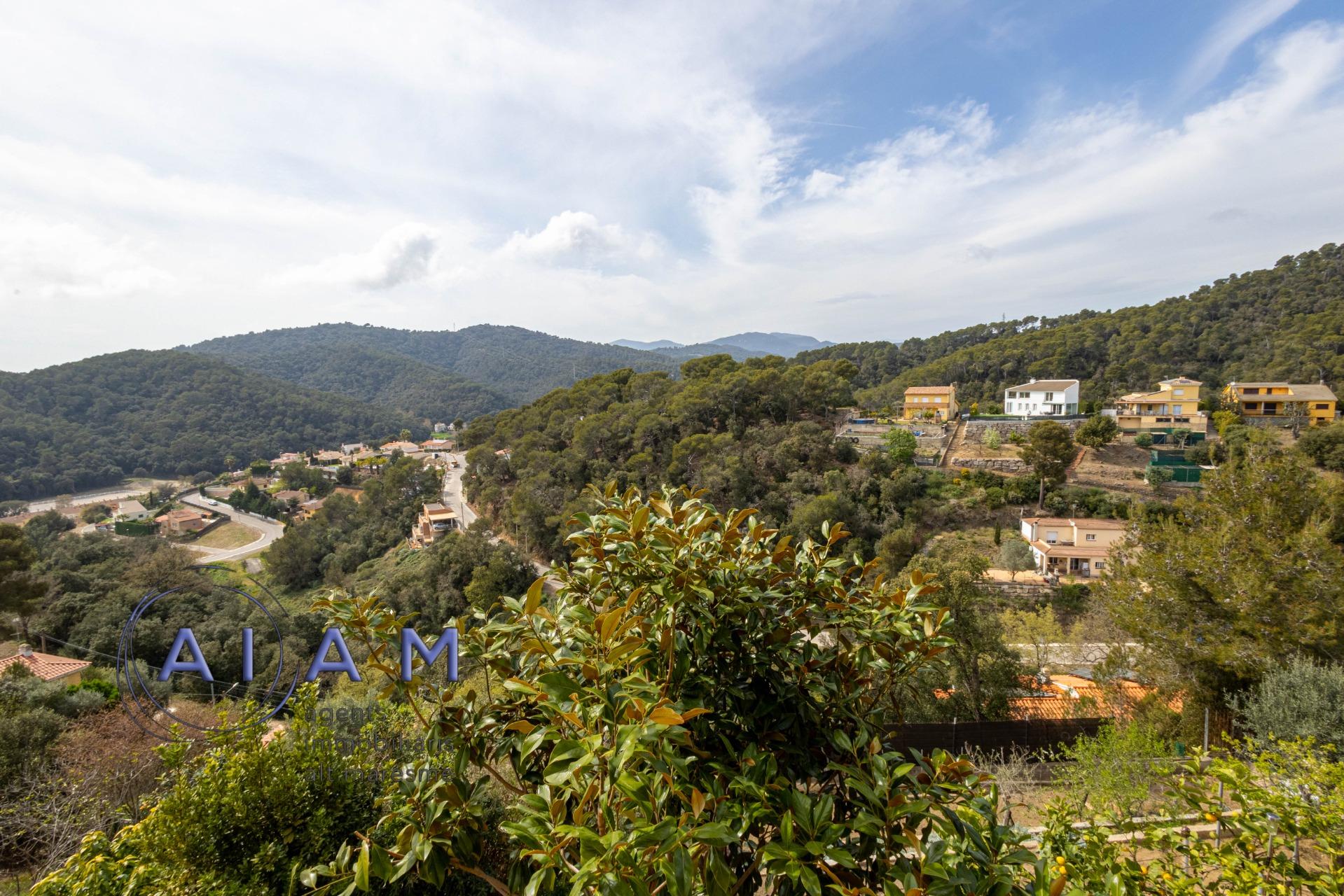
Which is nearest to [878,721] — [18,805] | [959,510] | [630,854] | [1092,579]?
[630,854]

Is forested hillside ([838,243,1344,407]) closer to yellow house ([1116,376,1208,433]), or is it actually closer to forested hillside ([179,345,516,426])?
yellow house ([1116,376,1208,433])

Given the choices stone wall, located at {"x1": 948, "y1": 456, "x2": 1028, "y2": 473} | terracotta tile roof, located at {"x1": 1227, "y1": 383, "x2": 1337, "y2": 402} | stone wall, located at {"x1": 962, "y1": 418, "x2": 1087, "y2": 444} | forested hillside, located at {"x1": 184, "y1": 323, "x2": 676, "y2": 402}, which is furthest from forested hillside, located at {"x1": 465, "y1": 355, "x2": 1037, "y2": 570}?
forested hillside, located at {"x1": 184, "y1": 323, "x2": 676, "y2": 402}

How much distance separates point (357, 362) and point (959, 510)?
9516 centimetres

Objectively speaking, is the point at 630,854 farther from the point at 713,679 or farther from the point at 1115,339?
the point at 1115,339

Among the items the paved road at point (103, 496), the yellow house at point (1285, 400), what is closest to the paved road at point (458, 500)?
the paved road at point (103, 496)

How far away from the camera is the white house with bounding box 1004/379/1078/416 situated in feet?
90.0

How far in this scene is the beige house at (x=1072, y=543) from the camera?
16969 mm

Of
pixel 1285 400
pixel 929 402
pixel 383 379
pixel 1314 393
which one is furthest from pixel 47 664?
pixel 383 379

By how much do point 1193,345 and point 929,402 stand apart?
19.0 metres

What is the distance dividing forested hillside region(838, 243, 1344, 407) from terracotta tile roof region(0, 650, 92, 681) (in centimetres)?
3644

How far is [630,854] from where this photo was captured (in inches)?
35.1

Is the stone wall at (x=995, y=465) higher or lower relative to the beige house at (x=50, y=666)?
lower

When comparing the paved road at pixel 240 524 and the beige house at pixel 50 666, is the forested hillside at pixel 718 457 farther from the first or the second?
the beige house at pixel 50 666

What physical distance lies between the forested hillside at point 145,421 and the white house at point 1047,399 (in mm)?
56619
